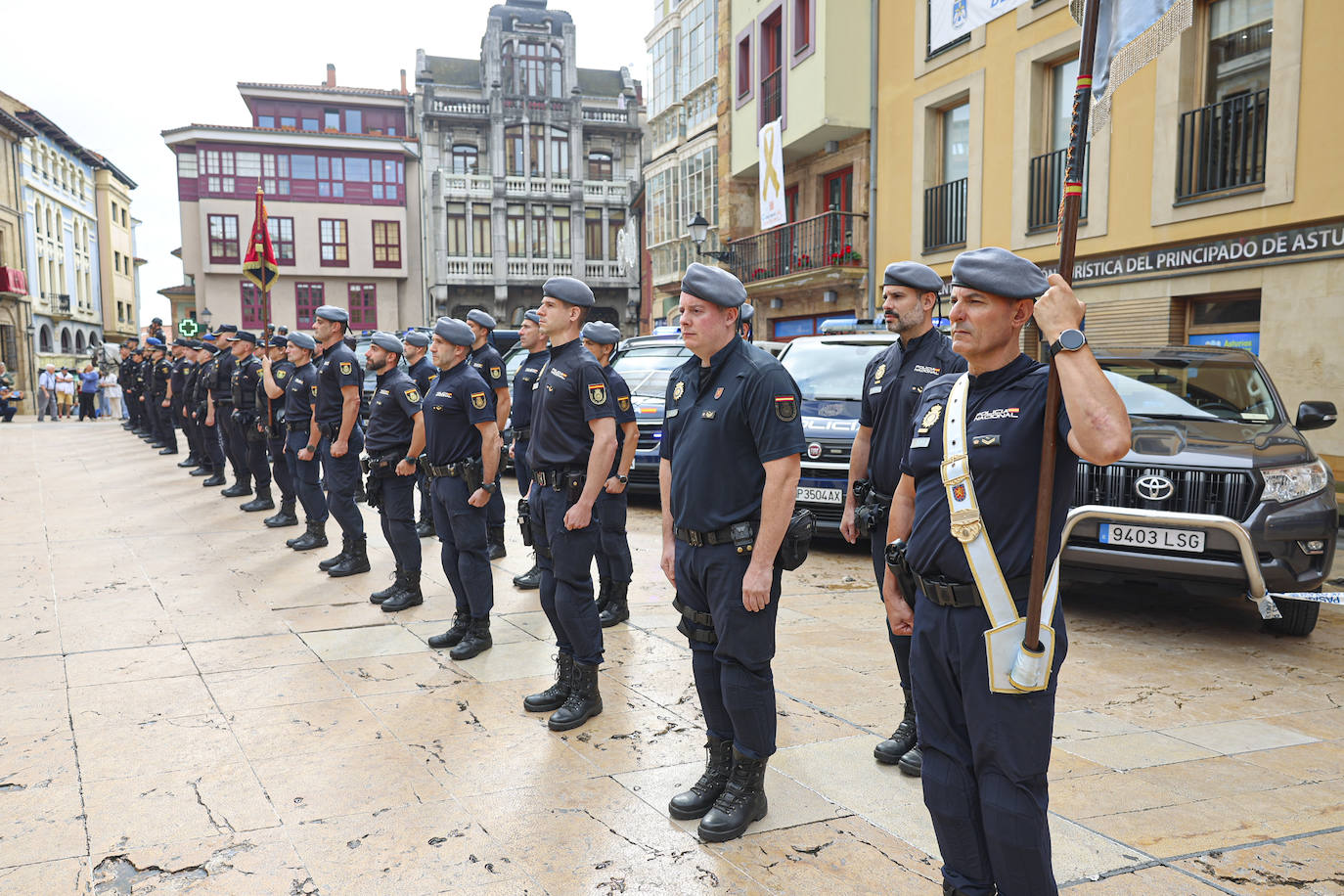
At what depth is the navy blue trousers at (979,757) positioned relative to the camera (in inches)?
91.5

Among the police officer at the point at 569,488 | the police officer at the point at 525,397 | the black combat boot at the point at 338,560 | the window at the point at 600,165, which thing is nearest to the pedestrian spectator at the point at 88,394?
the window at the point at 600,165

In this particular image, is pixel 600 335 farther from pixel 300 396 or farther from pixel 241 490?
pixel 241 490

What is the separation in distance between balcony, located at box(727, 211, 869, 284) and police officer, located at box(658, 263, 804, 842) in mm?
15981

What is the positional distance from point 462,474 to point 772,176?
1751cm

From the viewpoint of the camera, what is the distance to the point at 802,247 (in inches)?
854

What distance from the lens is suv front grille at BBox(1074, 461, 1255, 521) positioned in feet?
18.4

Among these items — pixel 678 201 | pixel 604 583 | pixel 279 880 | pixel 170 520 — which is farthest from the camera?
pixel 678 201

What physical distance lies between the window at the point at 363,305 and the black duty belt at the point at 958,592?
151 feet

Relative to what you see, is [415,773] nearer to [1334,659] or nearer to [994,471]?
[994,471]

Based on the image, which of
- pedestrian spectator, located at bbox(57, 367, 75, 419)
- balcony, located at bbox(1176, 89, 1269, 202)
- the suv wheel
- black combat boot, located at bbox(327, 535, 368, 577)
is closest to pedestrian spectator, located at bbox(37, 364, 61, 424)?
pedestrian spectator, located at bbox(57, 367, 75, 419)

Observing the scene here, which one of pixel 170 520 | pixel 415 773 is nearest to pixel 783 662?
pixel 415 773

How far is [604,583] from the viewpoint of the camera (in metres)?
6.54

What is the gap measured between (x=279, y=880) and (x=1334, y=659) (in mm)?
5692

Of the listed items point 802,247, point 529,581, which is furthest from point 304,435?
point 802,247
